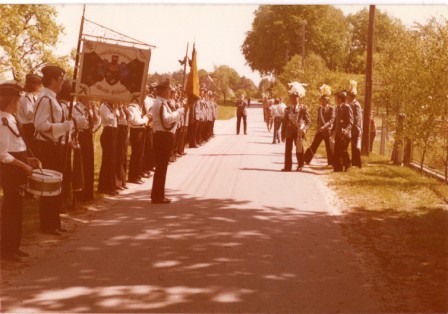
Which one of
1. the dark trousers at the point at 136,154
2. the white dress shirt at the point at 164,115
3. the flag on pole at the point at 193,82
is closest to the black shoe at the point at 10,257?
the white dress shirt at the point at 164,115

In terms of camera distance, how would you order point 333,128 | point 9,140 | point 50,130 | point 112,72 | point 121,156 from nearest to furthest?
point 9,140, point 50,130, point 112,72, point 121,156, point 333,128

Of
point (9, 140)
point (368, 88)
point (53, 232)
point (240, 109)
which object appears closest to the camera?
point (9, 140)

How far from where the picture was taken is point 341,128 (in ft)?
57.3

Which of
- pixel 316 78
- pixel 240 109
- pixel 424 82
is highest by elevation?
pixel 316 78

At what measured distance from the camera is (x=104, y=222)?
33.3 ft

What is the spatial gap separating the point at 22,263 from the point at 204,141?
1725 cm

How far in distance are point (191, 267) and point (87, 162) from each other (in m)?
4.29

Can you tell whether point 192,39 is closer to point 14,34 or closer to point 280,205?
point 14,34

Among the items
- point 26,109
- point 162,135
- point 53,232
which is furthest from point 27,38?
point 53,232

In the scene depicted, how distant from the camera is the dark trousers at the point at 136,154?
14.2 metres

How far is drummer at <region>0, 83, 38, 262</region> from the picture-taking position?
7641 millimetres

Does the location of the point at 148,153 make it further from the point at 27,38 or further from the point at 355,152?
the point at 355,152

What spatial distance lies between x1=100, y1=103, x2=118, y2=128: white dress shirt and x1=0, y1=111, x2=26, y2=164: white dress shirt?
4.39 m

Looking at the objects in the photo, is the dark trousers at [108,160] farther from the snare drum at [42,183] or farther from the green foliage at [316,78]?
the green foliage at [316,78]
